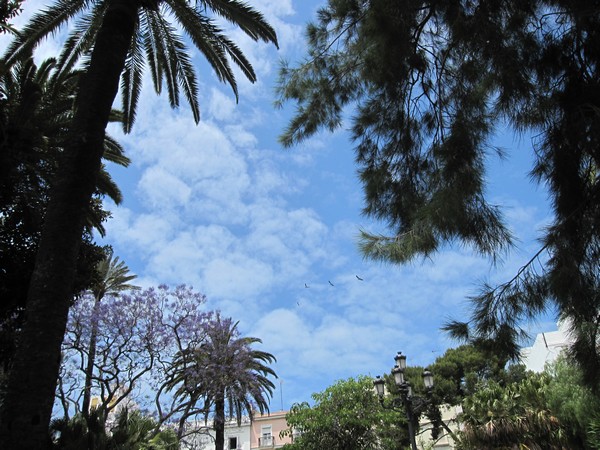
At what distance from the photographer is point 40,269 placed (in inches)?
202

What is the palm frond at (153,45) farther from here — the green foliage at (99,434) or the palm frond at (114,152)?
the green foliage at (99,434)

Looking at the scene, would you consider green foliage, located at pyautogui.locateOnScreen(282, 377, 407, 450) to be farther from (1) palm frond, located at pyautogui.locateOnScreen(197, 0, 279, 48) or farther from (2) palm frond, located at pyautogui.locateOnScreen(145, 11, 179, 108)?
(1) palm frond, located at pyautogui.locateOnScreen(197, 0, 279, 48)

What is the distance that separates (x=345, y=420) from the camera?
1772 cm

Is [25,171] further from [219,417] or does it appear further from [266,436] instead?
[266,436]

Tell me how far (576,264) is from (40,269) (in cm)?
494

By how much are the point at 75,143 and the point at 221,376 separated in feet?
53.4

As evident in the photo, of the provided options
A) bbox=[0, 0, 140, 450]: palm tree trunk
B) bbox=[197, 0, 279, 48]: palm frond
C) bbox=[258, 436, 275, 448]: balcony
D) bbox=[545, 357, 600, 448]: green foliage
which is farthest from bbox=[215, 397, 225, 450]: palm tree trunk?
bbox=[258, 436, 275, 448]: balcony

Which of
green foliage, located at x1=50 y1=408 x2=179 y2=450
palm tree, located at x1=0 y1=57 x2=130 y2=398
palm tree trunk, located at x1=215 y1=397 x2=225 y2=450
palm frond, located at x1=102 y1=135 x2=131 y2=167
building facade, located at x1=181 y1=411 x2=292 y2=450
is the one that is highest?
palm frond, located at x1=102 y1=135 x2=131 y2=167

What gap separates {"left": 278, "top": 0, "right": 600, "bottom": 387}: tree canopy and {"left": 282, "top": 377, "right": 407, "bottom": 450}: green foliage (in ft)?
44.1

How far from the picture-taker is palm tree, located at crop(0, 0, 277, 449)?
4645 millimetres

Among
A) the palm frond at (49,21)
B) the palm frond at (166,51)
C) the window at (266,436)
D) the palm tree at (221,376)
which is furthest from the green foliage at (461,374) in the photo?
the palm frond at (49,21)

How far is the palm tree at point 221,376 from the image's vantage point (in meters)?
19.5

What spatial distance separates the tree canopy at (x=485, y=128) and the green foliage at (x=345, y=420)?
1345cm

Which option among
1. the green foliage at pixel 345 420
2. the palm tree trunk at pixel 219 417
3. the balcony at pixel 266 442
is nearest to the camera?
the green foliage at pixel 345 420
